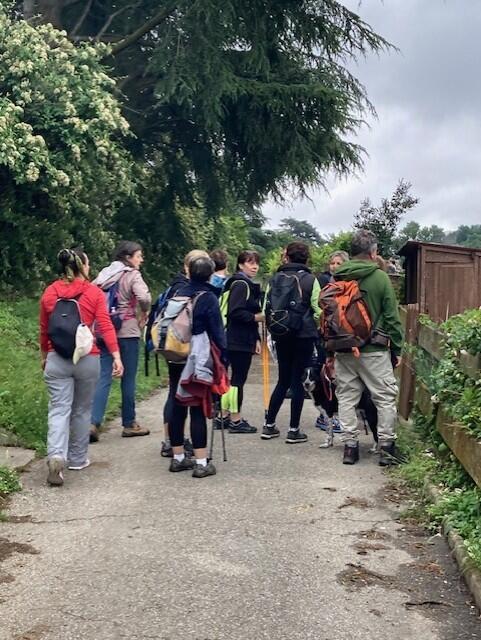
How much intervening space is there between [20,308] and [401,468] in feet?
29.7

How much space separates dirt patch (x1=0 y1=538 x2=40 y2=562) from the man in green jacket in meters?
3.08

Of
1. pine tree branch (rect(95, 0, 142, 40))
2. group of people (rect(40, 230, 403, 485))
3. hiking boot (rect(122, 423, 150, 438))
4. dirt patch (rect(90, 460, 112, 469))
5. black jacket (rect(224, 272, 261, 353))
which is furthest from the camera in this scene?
pine tree branch (rect(95, 0, 142, 40))

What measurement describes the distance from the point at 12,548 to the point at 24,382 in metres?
4.58

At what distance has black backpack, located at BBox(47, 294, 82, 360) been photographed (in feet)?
22.3

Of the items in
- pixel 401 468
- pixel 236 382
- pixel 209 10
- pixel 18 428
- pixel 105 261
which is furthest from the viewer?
pixel 105 261

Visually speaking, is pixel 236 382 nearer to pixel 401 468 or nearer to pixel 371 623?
pixel 401 468

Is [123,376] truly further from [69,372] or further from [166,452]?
[69,372]

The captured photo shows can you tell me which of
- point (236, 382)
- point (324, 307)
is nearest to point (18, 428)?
point (236, 382)

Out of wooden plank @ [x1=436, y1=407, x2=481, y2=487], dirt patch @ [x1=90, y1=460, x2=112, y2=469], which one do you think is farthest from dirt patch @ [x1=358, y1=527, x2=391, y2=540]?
dirt patch @ [x1=90, y1=460, x2=112, y2=469]

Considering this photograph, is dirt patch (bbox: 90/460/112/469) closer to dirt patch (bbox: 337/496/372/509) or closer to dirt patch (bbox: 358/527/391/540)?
dirt patch (bbox: 337/496/372/509)

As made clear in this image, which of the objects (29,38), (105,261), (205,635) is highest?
(29,38)

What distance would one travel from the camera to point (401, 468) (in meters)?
7.07

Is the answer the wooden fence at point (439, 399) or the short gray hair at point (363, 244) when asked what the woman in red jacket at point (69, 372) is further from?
the wooden fence at point (439, 399)

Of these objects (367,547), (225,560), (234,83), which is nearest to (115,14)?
(234,83)
